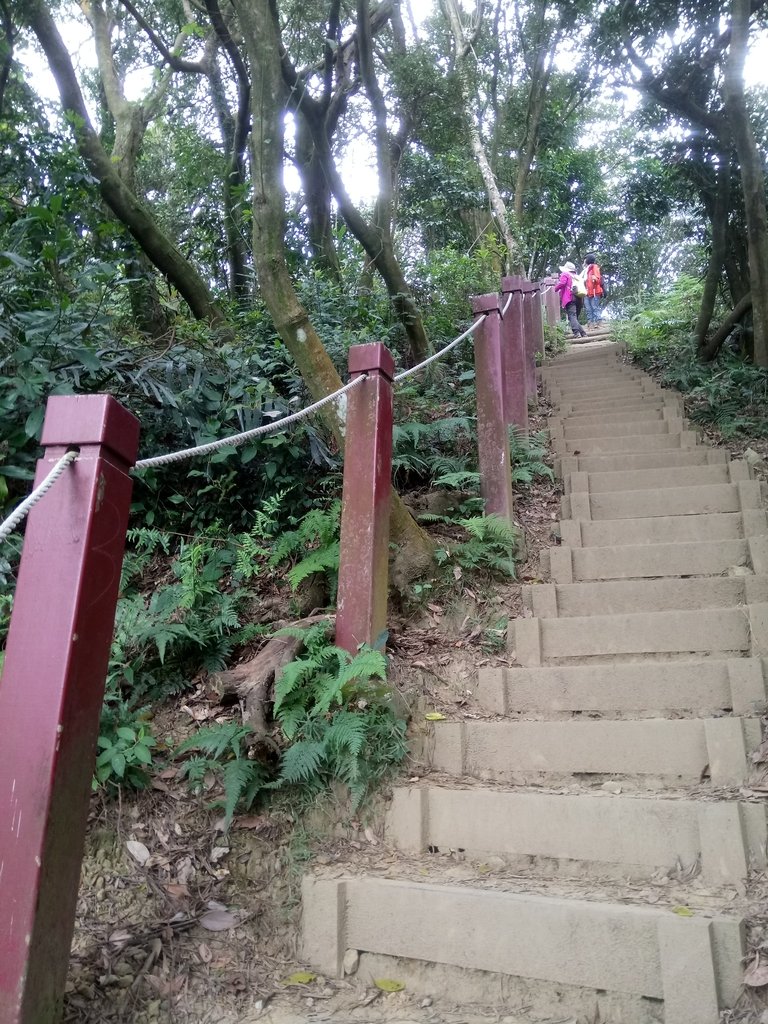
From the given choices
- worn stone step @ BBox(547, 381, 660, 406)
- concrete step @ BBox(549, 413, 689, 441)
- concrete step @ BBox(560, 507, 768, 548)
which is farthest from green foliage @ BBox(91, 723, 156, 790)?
worn stone step @ BBox(547, 381, 660, 406)

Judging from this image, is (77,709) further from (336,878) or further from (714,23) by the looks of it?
(714,23)

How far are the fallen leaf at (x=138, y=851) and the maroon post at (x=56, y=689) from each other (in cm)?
83

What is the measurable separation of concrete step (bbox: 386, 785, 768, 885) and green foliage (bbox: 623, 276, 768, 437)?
4.50 m

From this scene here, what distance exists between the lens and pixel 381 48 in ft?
44.6

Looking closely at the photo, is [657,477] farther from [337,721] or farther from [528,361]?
[337,721]

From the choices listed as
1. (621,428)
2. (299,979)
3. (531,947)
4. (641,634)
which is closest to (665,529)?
(641,634)

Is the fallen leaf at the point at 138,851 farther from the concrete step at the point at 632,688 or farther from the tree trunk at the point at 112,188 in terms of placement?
the tree trunk at the point at 112,188

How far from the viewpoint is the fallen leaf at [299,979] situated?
245 centimetres

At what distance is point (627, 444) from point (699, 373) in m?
2.64

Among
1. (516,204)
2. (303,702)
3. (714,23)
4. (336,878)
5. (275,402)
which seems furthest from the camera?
(516,204)

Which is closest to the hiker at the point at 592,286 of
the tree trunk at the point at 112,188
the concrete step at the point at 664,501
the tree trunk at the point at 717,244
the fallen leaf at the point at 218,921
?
the tree trunk at the point at 717,244

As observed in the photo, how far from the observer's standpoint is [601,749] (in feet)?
10.0

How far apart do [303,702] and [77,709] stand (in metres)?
1.32

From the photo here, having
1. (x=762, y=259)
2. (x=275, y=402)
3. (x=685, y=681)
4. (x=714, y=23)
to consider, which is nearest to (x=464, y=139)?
(x=714, y=23)
